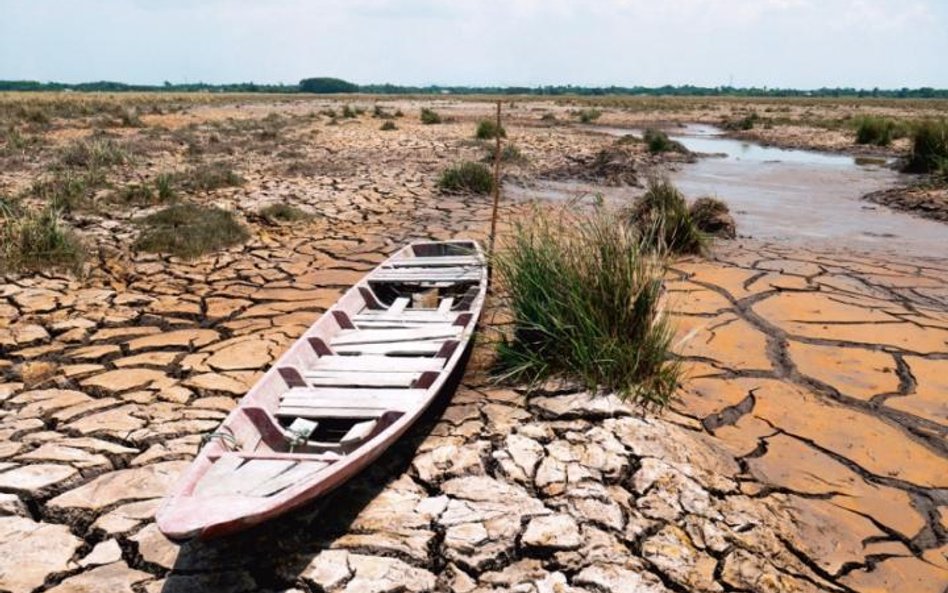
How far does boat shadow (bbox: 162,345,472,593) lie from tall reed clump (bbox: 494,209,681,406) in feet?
4.10

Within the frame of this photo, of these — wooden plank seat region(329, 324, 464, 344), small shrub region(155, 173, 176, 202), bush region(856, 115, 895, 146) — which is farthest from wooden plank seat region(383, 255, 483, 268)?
bush region(856, 115, 895, 146)

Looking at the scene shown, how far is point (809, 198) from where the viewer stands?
11.2 metres

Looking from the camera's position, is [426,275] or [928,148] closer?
[426,275]

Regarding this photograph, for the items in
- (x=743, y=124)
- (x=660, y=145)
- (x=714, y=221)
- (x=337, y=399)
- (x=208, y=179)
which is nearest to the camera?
(x=337, y=399)

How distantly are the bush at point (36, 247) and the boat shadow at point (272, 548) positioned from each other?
425cm

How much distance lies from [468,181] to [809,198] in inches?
233

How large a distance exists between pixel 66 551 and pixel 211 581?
0.64m

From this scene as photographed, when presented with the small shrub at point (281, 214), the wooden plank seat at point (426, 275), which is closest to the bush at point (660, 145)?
the small shrub at point (281, 214)

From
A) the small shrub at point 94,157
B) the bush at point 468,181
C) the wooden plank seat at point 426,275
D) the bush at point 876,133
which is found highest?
the bush at point 876,133

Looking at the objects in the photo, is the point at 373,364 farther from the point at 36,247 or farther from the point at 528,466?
the point at 36,247

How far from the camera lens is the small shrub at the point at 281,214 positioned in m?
8.01

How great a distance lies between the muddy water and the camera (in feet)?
26.6

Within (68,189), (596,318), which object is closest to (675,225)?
(596,318)

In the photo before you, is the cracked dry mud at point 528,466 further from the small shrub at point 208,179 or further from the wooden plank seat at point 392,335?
the small shrub at point 208,179
